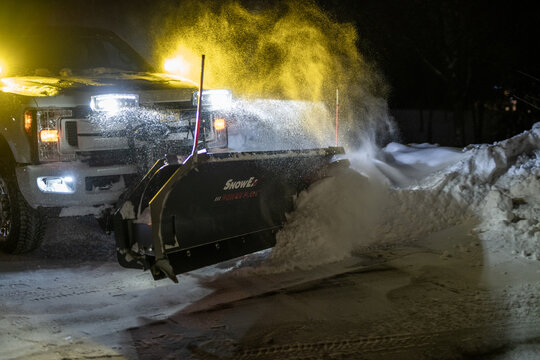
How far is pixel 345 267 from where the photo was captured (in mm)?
5355

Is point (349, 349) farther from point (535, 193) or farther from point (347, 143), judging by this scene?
point (347, 143)

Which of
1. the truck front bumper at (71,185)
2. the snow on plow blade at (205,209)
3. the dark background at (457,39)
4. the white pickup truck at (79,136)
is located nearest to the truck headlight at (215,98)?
the white pickup truck at (79,136)

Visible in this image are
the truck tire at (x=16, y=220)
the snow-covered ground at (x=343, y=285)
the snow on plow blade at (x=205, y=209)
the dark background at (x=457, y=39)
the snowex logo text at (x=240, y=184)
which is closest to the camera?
the snow-covered ground at (x=343, y=285)

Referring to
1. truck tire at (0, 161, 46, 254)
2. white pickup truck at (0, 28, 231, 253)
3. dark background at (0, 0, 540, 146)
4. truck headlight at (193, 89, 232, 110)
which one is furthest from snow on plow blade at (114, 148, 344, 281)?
dark background at (0, 0, 540, 146)

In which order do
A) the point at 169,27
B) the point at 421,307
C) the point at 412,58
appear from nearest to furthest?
the point at 421,307, the point at 169,27, the point at 412,58

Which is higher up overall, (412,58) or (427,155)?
(412,58)

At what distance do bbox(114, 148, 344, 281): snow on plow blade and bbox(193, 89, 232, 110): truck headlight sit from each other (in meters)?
1.11

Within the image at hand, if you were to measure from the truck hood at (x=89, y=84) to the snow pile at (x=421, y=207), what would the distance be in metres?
1.94

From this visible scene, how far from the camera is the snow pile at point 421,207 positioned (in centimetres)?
561

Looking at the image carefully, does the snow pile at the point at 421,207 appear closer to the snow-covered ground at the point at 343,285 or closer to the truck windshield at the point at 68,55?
the snow-covered ground at the point at 343,285

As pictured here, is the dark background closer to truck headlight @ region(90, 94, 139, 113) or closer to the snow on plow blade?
truck headlight @ region(90, 94, 139, 113)

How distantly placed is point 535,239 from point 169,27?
31.1 ft

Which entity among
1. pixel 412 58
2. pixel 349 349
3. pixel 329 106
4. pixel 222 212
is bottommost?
pixel 349 349

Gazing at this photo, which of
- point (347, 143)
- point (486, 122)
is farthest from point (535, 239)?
point (486, 122)
